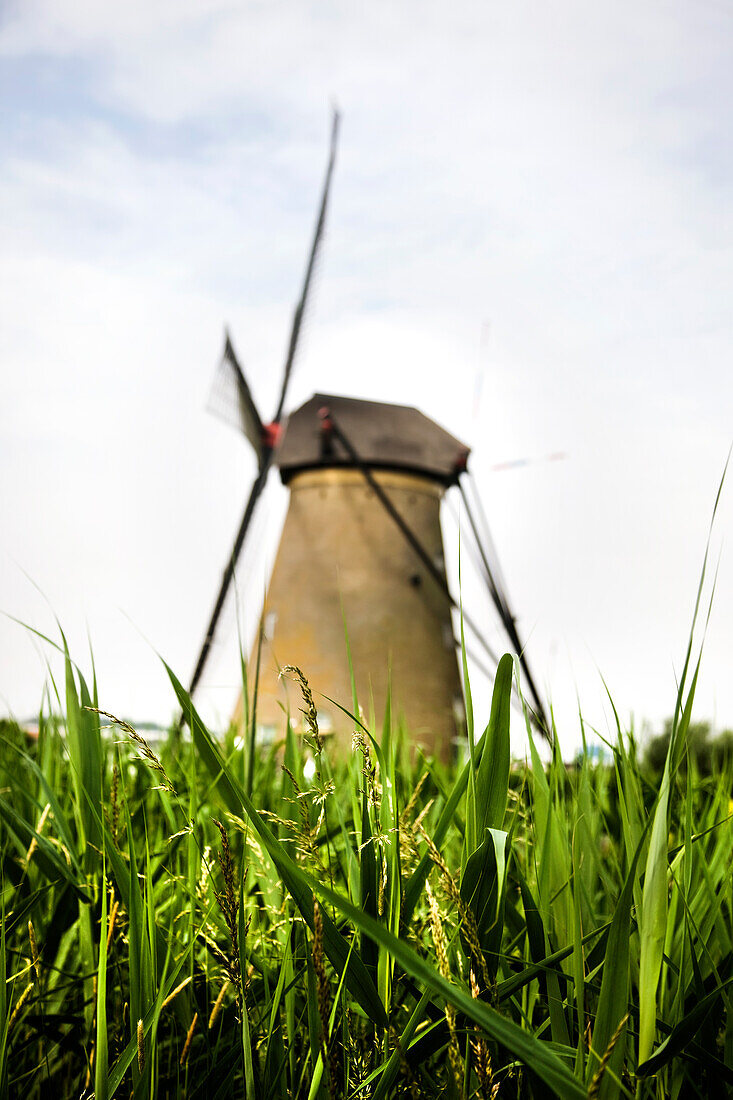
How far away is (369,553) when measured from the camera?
512 inches

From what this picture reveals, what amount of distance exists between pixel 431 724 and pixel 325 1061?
39.7ft

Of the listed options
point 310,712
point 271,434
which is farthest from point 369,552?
point 310,712

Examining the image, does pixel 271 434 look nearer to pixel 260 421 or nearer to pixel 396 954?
pixel 260 421

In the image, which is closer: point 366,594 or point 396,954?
point 396,954

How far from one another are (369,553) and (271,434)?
2.55 m

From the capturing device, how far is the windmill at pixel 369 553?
1262 centimetres

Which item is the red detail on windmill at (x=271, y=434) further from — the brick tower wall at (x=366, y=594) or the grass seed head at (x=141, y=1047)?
the grass seed head at (x=141, y=1047)

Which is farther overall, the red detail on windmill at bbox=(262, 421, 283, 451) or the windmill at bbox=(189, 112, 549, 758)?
the red detail on windmill at bbox=(262, 421, 283, 451)

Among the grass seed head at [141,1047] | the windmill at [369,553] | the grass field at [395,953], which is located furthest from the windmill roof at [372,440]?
the grass seed head at [141,1047]

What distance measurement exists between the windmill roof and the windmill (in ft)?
0.05

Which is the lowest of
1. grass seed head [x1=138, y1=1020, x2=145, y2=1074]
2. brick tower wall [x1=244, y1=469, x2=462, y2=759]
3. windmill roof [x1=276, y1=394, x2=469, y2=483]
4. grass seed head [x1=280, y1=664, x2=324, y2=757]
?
grass seed head [x1=138, y1=1020, x2=145, y2=1074]

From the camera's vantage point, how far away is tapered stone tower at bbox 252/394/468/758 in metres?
12.6

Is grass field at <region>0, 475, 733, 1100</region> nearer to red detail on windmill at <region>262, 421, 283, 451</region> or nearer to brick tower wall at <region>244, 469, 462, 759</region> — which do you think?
brick tower wall at <region>244, 469, 462, 759</region>

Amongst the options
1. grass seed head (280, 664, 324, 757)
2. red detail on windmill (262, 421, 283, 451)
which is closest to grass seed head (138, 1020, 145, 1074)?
grass seed head (280, 664, 324, 757)
